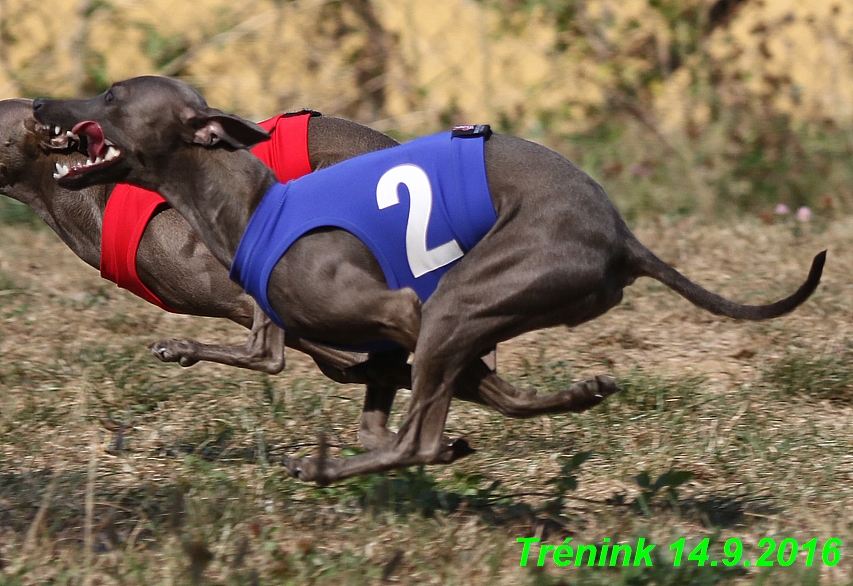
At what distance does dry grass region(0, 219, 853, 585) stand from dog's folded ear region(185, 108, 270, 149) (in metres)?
0.94

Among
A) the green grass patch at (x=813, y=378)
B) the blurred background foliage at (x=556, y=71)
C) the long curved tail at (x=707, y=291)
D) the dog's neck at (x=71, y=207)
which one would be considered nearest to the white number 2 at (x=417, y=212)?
the long curved tail at (x=707, y=291)

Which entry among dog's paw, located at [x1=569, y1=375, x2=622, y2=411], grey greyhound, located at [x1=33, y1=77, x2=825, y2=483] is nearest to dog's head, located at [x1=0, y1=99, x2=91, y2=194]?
grey greyhound, located at [x1=33, y1=77, x2=825, y2=483]

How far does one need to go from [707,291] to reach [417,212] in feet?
2.68

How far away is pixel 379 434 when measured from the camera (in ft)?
12.2

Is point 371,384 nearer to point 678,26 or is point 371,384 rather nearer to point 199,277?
point 199,277

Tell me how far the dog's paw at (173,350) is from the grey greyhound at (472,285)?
0.73 m

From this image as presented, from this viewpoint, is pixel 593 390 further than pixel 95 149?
No

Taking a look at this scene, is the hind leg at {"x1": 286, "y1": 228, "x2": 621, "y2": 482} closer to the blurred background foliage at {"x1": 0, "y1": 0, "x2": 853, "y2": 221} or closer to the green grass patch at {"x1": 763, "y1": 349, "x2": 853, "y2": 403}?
the green grass patch at {"x1": 763, "y1": 349, "x2": 853, "y2": 403}

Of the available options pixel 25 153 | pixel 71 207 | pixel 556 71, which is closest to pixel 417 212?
pixel 71 207

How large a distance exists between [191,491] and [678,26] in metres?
5.09

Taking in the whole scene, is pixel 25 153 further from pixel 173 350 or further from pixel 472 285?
pixel 472 285

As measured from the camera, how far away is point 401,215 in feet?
10.7

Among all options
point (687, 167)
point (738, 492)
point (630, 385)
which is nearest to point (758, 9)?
point (687, 167)

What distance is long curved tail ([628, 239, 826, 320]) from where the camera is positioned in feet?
10.7
